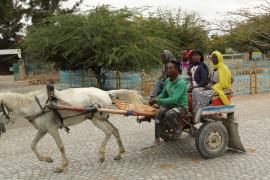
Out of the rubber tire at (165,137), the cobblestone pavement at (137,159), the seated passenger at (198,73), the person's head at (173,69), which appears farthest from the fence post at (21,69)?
the person's head at (173,69)

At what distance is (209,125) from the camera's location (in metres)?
6.80

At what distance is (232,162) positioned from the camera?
6590 millimetres

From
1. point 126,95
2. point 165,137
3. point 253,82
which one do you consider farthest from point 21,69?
point 126,95

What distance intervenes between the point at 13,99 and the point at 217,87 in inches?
136

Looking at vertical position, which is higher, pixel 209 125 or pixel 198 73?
pixel 198 73

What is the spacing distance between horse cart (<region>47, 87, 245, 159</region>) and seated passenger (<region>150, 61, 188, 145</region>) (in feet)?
0.57

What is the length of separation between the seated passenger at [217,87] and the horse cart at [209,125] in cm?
10

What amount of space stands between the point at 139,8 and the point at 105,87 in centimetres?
383

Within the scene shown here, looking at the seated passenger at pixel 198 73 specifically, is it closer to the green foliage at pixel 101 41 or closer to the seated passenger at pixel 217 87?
the seated passenger at pixel 217 87

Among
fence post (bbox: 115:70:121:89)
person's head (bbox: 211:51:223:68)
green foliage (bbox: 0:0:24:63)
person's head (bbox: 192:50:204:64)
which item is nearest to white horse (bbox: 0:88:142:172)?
person's head (bbox: 192:50:204:64)

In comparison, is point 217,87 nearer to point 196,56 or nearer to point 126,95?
point 196,56

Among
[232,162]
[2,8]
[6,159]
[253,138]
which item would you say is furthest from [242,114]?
[2,8]

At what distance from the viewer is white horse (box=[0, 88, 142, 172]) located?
6.15 m

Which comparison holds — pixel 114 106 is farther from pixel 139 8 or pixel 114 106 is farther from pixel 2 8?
pixel 2 8
